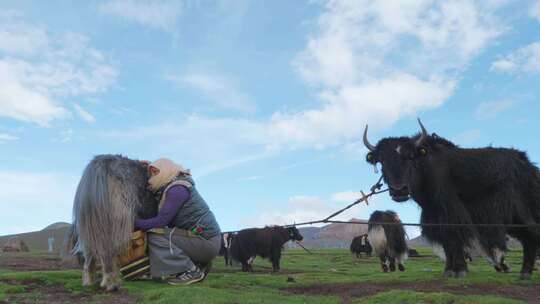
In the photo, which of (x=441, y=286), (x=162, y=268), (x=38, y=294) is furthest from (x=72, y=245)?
(x=441, y=286)

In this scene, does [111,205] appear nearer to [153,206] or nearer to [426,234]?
[153,206]

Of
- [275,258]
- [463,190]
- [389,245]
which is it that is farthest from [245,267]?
[463,190]

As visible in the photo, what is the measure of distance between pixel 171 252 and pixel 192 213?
1.87 feet

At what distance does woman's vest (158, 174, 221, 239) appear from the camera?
244 inches

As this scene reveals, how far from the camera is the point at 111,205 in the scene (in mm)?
5633

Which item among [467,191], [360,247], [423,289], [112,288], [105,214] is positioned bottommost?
[423,289]

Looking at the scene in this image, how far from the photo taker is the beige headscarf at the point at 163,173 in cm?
612

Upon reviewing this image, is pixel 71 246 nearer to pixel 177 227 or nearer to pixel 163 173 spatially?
pixel 177 227

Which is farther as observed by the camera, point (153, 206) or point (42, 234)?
point (42, 234)

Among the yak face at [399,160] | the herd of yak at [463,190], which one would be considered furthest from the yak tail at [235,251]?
the yak face at [399,160]

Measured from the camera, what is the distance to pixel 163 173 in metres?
6.13

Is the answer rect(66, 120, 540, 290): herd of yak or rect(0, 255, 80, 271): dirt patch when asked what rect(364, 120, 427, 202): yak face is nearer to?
rect(66, 120, 540, 290): herd of yak

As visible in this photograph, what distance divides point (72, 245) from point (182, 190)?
149 centimetres

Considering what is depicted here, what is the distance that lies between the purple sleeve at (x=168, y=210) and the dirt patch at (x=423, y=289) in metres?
2.00
